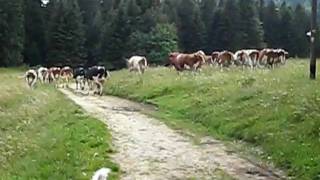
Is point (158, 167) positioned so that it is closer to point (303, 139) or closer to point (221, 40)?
point (303, 139)

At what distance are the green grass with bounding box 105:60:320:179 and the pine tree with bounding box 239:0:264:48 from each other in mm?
65039

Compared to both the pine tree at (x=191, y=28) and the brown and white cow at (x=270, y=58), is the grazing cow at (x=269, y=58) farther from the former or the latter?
the pine tree at (x=191, y=28)

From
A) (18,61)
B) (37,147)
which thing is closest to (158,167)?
(37,147)

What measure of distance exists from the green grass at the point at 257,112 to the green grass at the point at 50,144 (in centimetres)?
372

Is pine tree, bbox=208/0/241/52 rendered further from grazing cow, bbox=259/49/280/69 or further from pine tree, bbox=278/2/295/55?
grazing cow, bbox=259/49/280/69

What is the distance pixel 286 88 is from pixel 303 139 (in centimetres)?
845

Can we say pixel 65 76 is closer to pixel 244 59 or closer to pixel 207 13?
pixel 244 59

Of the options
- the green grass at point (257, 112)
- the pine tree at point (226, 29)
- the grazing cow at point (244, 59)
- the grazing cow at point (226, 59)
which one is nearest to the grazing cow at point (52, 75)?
the grazing cow at point (226, 59)

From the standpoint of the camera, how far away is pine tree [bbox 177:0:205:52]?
99.4 m

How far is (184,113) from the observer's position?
86.3 ft

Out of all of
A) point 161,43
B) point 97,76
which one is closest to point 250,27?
point 161,43

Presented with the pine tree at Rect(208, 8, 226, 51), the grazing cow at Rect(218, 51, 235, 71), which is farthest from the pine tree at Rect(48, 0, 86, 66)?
the grazing cow at Rect(218, 51, 235, 71)

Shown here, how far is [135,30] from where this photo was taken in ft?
308

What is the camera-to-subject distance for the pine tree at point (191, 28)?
99.4 meters
